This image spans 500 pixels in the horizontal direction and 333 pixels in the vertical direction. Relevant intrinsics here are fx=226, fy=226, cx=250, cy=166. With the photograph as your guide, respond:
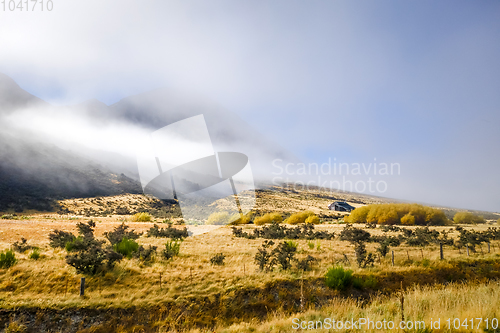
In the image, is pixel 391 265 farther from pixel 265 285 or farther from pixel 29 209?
pixel 29 209

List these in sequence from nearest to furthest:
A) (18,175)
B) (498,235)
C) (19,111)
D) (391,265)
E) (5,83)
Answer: (391,265), (498,235), (18,175), (19,111), (5,83)

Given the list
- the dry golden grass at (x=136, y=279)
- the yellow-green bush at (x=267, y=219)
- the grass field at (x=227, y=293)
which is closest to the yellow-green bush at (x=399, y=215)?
the yellow-green bush at (x=267, y=219)

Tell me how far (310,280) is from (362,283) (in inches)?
99.0

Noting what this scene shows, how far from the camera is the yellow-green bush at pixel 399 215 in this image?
4672 centimetres

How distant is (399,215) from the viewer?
48.4 m

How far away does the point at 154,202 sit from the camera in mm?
75125

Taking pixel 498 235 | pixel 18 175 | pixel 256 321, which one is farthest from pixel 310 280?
pixel 18 175

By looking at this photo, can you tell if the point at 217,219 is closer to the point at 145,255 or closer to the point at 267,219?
the point at 145,255

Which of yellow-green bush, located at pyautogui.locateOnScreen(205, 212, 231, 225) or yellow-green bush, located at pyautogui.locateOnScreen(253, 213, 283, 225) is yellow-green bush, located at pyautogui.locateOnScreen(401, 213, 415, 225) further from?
yellow-green bush, located at pyautogui.locateOnScreen(205, 212, 231, 225)

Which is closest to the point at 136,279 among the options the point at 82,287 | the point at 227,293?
the point at 82,287

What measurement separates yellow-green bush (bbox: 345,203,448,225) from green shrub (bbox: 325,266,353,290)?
43.1 m

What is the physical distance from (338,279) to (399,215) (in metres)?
47.1

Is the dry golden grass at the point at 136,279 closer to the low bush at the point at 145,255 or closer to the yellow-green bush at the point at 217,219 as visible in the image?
the low bush at the point at 145,255

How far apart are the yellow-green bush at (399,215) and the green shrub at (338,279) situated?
141 feet
